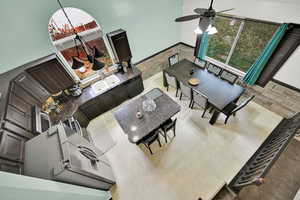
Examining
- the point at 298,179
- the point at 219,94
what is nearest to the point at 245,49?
the point at 219,94

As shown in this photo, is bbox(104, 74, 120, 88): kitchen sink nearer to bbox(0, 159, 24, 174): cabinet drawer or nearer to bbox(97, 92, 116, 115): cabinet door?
bbox(97, 92, 116, 115): cabinet door

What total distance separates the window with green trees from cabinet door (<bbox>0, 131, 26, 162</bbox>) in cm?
610

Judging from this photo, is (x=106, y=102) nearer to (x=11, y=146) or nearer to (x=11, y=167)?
(x=11, y=146)

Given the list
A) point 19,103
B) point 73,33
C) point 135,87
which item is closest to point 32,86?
point 19,103

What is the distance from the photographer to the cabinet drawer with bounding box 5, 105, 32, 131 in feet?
6.71

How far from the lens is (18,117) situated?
2201mm

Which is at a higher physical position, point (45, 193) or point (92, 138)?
point (45, 193)

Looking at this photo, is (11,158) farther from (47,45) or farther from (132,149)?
(47,45)

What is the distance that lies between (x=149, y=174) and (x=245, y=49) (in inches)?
196

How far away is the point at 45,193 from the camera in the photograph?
1.50 meters

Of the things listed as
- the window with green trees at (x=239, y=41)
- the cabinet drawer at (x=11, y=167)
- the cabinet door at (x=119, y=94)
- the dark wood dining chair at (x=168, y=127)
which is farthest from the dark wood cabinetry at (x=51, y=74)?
the window with green trees at (x=239, y=41)

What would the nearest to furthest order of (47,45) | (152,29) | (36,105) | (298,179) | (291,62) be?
(298,179) < (36,105) < (47,45) < (291,62) < (152,29)

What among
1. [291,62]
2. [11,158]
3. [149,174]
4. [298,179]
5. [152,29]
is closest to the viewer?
[11,158]

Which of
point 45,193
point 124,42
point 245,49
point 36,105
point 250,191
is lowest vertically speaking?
point 250,191
